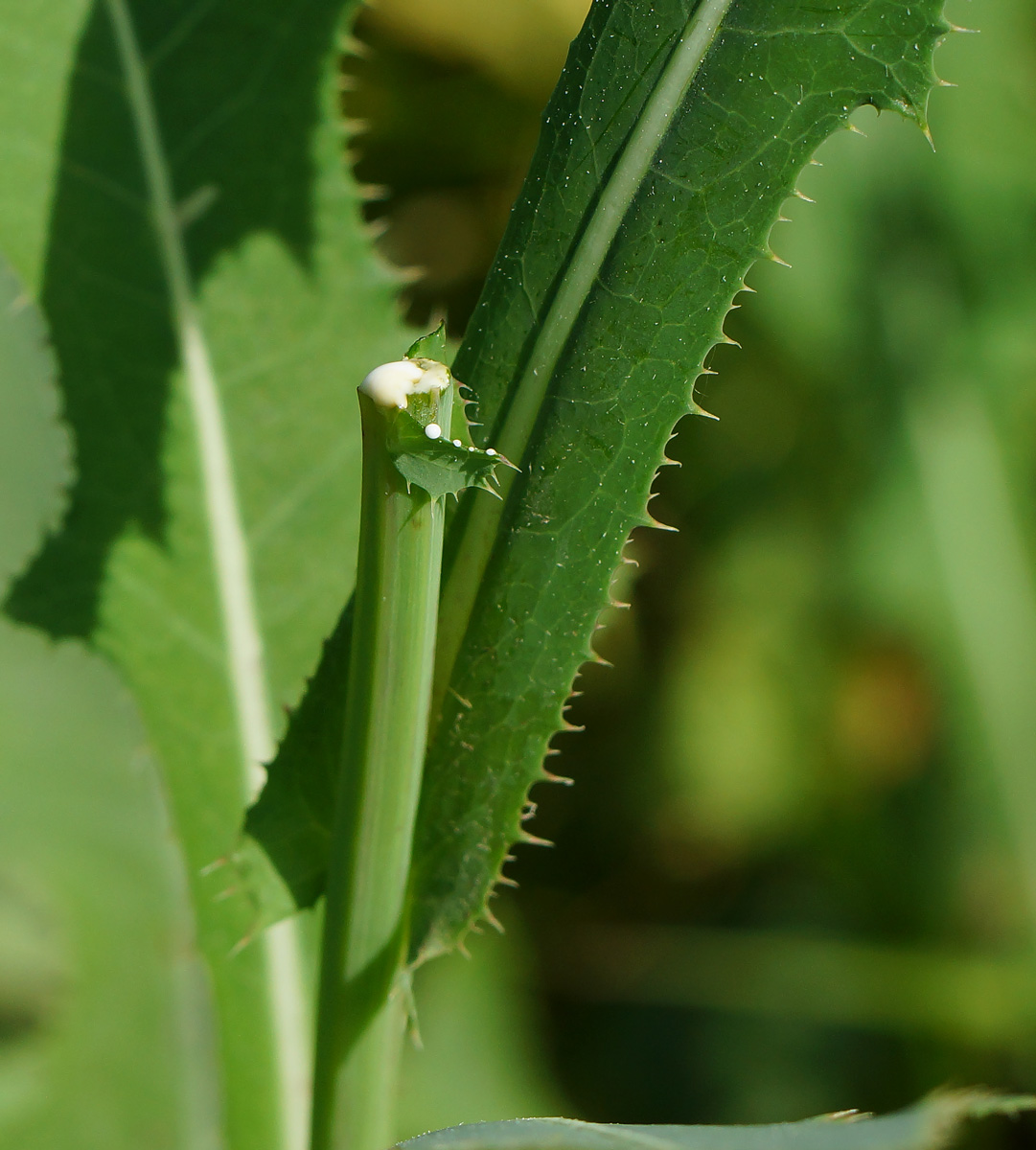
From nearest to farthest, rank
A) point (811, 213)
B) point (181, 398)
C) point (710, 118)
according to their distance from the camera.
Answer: point (710, 118), point (181, 398), point (811, 213)

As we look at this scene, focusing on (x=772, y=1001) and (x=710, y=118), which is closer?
(x=710, y=118)

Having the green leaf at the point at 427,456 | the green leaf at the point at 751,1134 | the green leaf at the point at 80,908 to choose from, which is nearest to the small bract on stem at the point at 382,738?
the green leaf at the point at 427,456

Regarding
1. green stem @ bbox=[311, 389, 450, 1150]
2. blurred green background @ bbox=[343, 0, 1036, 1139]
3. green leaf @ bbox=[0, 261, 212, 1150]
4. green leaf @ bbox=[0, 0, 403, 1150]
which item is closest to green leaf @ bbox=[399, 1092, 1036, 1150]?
green stem @ bbox=[311, 389, 450, 1150]

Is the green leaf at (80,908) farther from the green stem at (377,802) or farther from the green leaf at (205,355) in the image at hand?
the green stem at (377,802)

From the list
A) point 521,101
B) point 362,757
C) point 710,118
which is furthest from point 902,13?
point 521,101

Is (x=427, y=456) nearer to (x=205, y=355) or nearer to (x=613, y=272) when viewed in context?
(x=613, y=272)

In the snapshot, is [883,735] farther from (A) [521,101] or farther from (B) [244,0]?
(B) [244,0]
